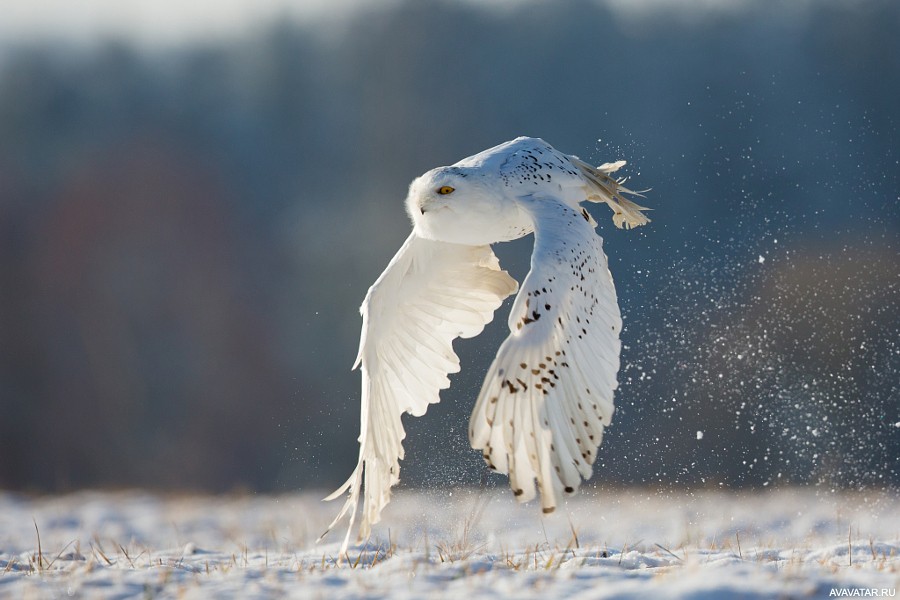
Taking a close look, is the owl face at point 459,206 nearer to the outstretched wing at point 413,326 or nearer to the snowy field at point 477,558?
the outstretched wing at point 413,326

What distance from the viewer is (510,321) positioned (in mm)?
4090

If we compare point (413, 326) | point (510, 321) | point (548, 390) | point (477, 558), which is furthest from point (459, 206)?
point (477, 558)

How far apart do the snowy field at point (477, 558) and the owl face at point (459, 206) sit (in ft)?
5.40

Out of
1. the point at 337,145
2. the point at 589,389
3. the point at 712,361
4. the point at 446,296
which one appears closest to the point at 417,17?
the point at 337,145

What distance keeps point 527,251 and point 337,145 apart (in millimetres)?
8248

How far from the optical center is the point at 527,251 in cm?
1667

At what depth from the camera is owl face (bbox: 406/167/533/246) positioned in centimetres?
509

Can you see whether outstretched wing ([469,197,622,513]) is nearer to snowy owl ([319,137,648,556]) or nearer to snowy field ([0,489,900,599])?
snowy owl ([319,137,648,556])

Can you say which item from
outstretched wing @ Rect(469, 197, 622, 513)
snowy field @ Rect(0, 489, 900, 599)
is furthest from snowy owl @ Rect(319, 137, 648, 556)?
snowy field @ Rect(0, 489, 900, 599)

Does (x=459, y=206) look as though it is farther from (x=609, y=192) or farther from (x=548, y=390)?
(x=548, y=390)

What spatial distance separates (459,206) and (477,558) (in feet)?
6.00

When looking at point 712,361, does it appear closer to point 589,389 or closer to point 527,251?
point 527,251

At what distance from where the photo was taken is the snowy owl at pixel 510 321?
156 inches

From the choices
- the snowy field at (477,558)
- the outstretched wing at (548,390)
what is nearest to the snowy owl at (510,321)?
the outstretched wing at (548,390)
